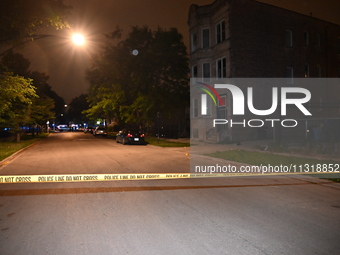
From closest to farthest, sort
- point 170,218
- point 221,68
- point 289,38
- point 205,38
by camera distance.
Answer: point 170,218 < point 221,68 < point 205,38 < point 289,38

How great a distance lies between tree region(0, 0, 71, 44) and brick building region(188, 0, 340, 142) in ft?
54.7

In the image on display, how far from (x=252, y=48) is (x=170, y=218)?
23773 mm

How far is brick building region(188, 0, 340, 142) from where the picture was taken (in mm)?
25609

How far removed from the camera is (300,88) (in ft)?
99.3

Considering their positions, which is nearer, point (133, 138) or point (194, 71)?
point (133, 138)

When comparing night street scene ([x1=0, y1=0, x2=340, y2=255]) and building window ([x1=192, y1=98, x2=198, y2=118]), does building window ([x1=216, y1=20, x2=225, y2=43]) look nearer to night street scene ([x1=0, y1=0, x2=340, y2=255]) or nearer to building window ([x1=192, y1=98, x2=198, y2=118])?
night street scene ([x1=0, y1=0, x2=340, y2=255])

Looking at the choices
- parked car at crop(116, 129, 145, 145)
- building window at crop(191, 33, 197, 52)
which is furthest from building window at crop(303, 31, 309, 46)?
parked car at crop(116, 129, 145, 145)

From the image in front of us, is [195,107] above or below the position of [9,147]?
above

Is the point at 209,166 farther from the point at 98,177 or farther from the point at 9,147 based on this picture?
the point at 9,147

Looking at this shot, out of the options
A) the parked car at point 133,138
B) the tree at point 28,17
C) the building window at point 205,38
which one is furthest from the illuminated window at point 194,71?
the tree at point 28,17

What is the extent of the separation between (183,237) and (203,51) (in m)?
25.7

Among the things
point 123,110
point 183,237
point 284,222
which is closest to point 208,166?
point 284,222

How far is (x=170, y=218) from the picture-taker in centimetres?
564

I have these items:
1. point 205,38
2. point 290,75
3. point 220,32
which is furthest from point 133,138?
point 290,75
